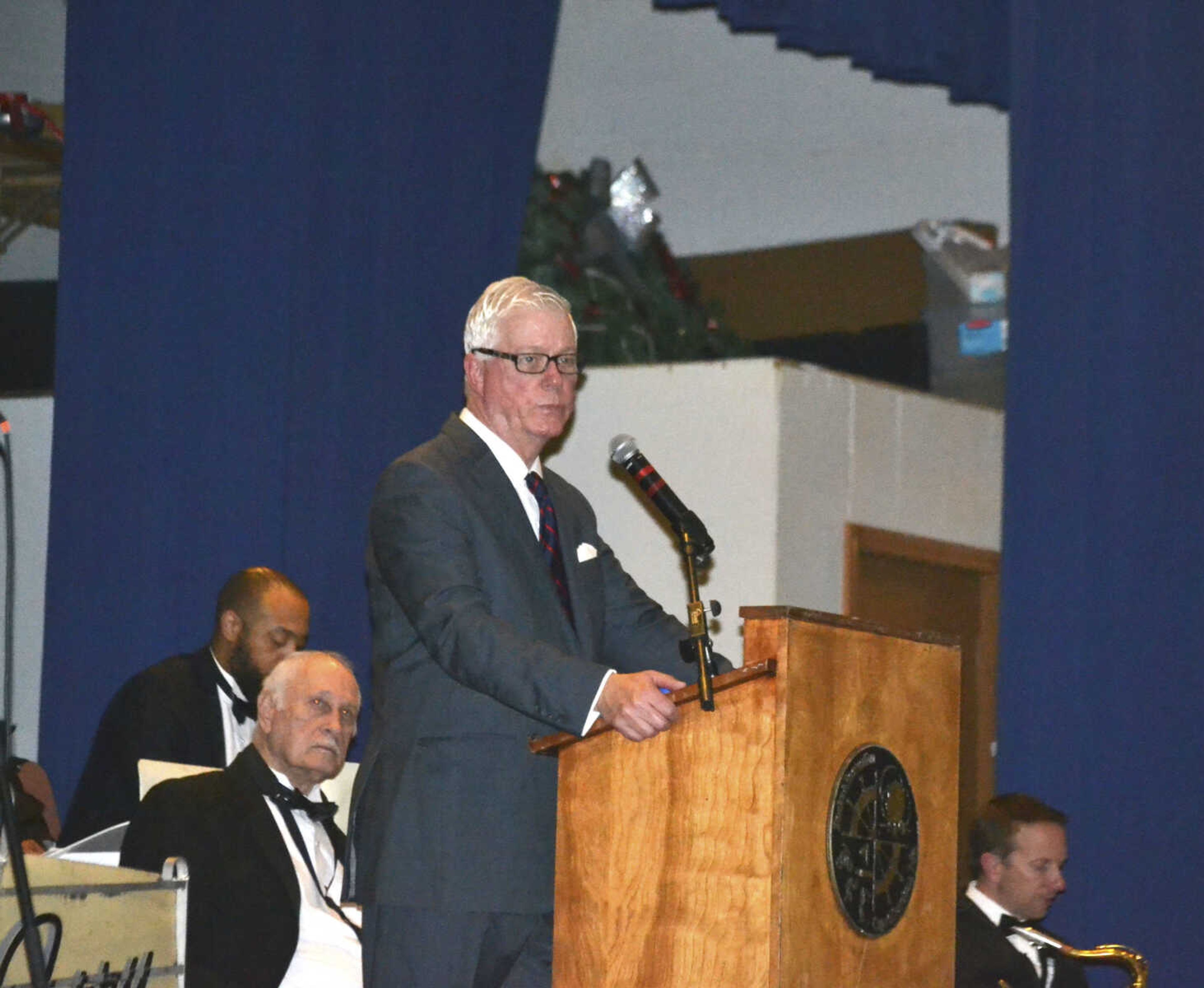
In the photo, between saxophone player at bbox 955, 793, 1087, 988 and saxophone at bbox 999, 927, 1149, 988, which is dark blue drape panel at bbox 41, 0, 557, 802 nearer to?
saxophone player at bbox 955, 793, 1087, 988

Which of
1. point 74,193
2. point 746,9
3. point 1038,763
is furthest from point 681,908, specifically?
point 746,9

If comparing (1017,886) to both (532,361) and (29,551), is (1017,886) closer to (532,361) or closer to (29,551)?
(532,361)

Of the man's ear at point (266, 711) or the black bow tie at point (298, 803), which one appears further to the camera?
the man's ear at point (266, 711)

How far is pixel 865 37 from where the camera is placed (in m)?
5.82

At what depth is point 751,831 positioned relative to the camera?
2.27 meters

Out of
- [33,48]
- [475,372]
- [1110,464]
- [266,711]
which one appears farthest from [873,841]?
[33,48]

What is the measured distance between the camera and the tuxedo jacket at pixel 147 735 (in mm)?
4121

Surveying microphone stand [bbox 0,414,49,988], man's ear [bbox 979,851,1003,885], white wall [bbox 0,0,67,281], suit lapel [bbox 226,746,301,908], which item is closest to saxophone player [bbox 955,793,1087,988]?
man's ear [bbox 979,851,1003,885]

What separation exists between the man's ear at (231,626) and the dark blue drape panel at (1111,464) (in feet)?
6.41

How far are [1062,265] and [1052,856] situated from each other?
1.55 m

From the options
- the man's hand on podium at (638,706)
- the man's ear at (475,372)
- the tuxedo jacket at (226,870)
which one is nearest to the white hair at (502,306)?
the man's ear at (475,372)

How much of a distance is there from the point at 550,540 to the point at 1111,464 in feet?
7.79

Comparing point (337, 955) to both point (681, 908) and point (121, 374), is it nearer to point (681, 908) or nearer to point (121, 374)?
point (681, 908)

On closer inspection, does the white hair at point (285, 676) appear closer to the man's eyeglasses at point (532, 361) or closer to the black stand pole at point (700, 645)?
the man's eyeglasses at point (532, 361)
